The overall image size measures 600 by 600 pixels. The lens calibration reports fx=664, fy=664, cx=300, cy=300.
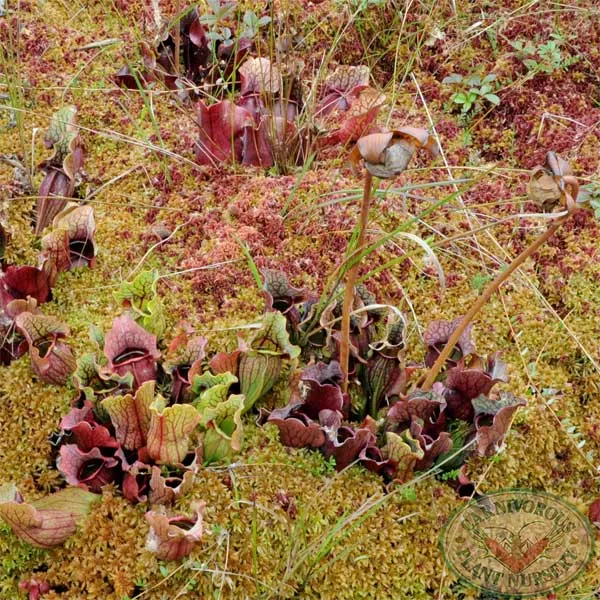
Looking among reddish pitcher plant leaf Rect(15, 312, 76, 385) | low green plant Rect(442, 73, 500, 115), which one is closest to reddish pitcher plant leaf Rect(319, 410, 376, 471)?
reddish pitcher plant leaf Rect(15, 312, 76, 385)

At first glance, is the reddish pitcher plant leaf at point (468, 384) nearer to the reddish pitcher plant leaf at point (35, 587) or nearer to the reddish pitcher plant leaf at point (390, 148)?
the reddish pitcher plant leaf at point (390, 148)

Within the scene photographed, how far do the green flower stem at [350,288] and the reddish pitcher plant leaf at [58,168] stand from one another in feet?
4.57

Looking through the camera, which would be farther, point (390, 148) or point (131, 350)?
point (131, 350)

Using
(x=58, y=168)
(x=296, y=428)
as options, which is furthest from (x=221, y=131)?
(x=296, y=428)

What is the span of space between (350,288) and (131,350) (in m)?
0.81

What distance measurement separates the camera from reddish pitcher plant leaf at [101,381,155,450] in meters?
2.02

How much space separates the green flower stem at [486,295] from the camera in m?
1.65

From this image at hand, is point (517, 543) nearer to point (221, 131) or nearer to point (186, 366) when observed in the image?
point (186, 366)

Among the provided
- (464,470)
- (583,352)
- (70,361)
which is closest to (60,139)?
(70,361)

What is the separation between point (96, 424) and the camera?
6.80 feet

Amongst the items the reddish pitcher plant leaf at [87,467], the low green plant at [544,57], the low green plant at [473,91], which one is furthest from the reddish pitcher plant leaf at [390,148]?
the low green plant at [544,57]

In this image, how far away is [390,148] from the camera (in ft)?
A: 4.76

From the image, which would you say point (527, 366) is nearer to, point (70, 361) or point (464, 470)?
point (464, 470)

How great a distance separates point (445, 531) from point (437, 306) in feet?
2.92
